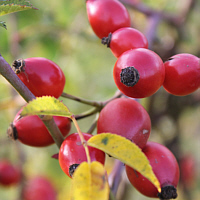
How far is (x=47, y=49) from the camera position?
3.13 meters

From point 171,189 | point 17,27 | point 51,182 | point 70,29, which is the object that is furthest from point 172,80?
point 51,182

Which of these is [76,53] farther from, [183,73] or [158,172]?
[158,172]

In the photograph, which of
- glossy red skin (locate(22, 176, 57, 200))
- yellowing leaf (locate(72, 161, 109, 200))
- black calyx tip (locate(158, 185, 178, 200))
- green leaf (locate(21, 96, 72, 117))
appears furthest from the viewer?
glossy red skin (locate(22, 176, 57, 200))

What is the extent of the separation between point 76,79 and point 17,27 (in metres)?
0.95

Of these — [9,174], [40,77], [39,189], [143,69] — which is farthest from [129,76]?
[39,189]

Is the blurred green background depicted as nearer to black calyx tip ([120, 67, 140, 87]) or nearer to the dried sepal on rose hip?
the dried sepal on rose hip

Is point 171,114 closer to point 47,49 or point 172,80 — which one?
point 47,49

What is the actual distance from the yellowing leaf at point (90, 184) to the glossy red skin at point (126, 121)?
301mm

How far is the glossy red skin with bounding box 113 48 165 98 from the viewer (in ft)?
3.79

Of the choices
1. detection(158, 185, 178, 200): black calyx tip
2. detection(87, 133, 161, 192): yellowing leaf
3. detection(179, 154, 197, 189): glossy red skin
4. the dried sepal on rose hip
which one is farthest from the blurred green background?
detection(87, 133, 161, 192): yellowing leaf

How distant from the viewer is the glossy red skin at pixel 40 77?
1261 millimetres

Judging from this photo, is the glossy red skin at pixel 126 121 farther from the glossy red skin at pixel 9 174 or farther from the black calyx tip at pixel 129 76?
the glossy red skin at pixel 9 174

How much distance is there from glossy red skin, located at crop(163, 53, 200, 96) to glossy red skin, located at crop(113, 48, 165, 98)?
0.11 meters

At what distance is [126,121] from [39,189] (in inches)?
87.2
